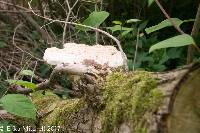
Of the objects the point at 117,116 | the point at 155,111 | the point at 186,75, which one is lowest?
the point at 117,116

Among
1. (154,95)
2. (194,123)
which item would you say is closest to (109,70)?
(154,95)

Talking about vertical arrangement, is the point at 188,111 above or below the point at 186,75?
below

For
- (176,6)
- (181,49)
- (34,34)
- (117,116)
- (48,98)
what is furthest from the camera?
(34,34)

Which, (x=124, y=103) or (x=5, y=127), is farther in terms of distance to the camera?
(x=5, y=127)

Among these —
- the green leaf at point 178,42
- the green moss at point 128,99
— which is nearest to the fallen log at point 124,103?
the green moss at point 128,99

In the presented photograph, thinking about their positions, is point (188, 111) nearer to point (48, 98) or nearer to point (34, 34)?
point (48, 98)

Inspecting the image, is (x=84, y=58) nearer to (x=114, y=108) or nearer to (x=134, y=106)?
(x=114, y=108)

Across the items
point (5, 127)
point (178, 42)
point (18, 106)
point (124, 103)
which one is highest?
point (178, 42)

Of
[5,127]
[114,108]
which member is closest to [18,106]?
[5,127]
